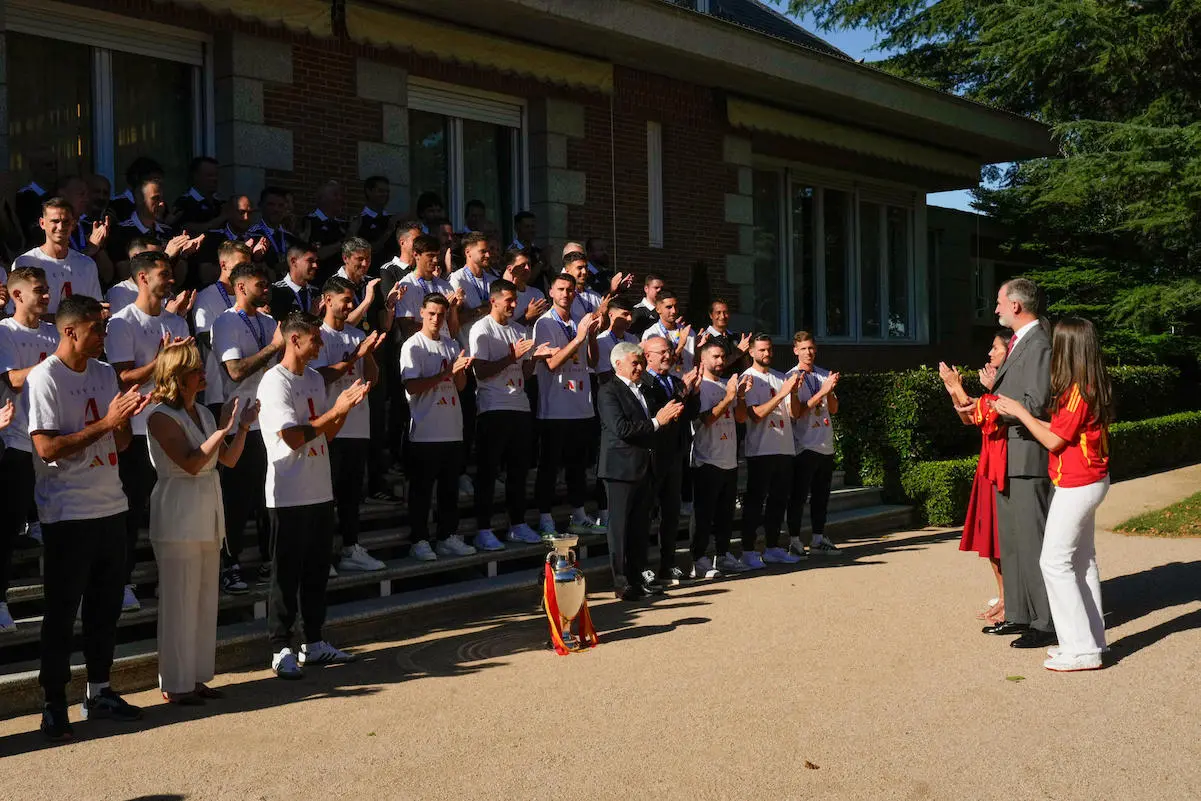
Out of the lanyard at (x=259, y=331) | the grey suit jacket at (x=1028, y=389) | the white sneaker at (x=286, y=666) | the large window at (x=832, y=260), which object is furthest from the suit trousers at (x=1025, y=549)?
the large window at (x=832, y=260)

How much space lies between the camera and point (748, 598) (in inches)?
378

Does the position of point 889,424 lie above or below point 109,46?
below

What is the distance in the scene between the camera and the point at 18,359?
7121 millimetres

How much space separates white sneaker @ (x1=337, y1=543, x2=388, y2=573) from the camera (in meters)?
8.92

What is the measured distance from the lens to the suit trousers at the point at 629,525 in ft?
31.3

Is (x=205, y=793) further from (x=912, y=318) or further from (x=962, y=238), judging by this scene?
(x=962, y=238)

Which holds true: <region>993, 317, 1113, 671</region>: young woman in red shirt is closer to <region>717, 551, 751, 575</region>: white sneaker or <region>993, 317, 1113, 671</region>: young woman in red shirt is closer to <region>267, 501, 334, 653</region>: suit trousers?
<region>717, 551, 751, 575</region>: white sneaker

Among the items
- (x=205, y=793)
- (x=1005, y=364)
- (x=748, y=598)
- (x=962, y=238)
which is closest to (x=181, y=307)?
(x=205, y=793)

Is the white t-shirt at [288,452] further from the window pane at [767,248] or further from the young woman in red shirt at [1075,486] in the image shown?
the window pane at [767,248]

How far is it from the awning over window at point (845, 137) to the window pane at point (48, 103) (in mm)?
8632

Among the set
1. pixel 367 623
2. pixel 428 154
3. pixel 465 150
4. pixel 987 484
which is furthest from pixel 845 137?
Answer: pixel 367 623

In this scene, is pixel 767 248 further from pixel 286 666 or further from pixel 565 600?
pixel 286 666

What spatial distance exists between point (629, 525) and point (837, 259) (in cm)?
1181

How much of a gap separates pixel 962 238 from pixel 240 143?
1639 cm
